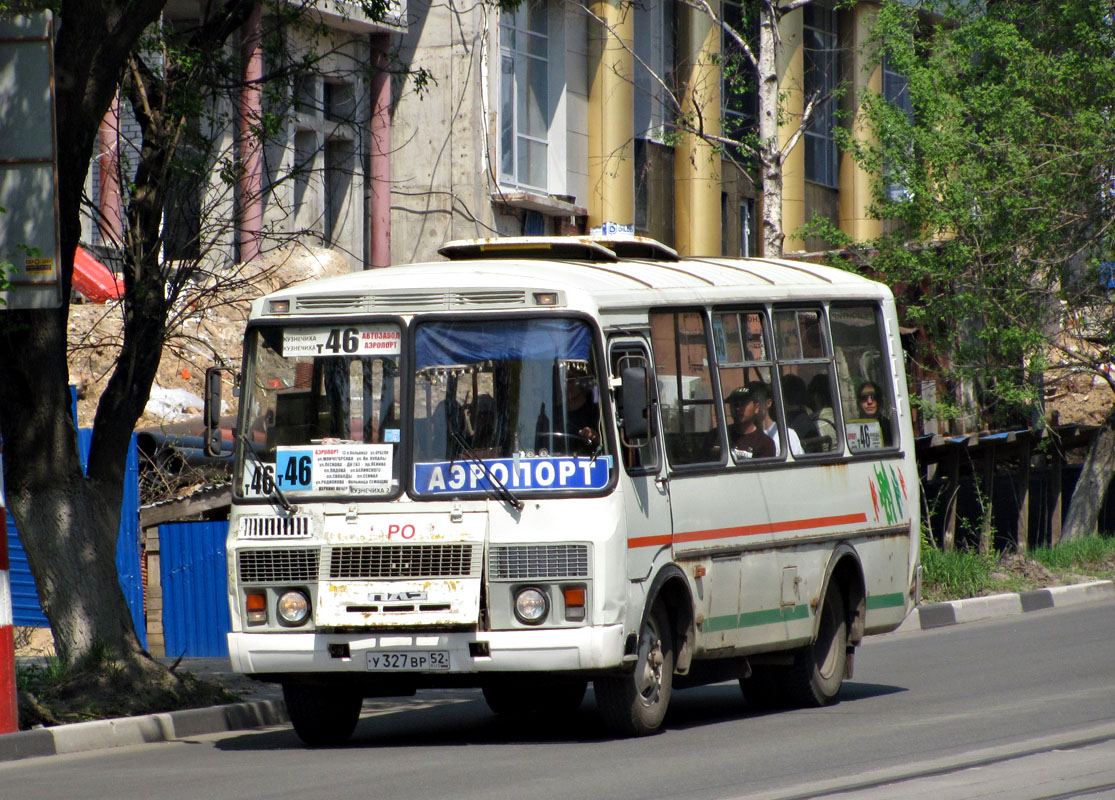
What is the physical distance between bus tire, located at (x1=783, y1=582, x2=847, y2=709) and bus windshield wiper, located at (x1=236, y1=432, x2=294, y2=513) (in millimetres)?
3704

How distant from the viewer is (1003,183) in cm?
2192

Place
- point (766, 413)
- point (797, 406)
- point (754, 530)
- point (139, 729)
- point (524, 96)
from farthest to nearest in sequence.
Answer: point (524, 96) < point (797, 406) < point (766, 413) < point (754, 530) < point (139, 729)

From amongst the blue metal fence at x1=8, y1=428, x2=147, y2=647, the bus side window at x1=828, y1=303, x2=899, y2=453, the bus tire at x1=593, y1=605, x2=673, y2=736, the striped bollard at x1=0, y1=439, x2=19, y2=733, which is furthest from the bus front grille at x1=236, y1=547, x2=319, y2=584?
the blue metal fence at x1=8, y1=428, x2=147, y2=647

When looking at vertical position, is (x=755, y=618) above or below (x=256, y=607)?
below

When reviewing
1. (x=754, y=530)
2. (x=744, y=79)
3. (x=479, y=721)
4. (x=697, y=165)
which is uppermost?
(x=744, y=79)

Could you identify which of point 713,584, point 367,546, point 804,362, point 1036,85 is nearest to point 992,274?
point 1036,85

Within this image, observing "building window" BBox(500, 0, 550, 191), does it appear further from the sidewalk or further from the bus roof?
the bus roof

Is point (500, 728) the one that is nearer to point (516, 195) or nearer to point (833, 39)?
point (516, 195)

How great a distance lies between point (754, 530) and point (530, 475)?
6.26 ft

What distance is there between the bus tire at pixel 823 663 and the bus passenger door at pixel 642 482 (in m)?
2.02

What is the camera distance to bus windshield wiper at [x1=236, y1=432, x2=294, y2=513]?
944cm

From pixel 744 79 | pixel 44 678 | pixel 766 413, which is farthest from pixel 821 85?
pixel 44 678

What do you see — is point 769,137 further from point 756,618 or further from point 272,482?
point 272,482

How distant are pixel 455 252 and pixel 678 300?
5.79ft
